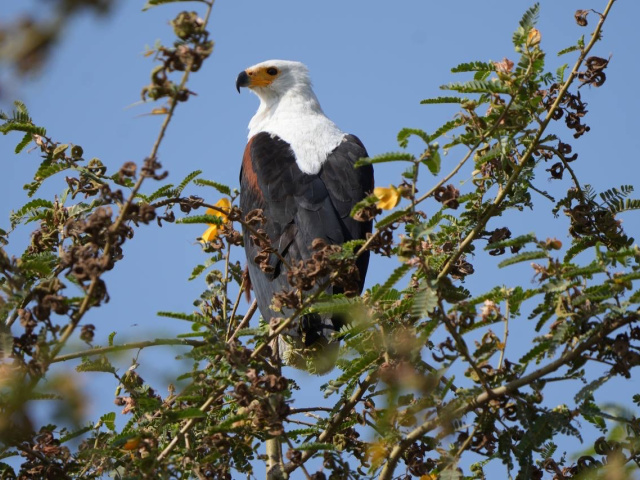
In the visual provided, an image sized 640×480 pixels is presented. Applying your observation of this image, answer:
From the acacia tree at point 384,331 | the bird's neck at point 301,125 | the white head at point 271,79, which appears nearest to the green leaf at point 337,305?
the acacia tree at point 384,331

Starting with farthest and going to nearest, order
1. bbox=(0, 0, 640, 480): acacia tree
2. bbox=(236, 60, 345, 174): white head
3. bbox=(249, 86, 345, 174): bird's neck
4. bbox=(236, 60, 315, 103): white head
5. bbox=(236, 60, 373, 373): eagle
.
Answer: bbox=(236, 60, 315, 103): white head → bbox=(236, 60, 345, 174): white head → bbox=(249, 86, 345, 174): bird's neck → bbox=(236, 60, 373, 373): eagle → bbox=(0, 0, 640, 480): acacia tree

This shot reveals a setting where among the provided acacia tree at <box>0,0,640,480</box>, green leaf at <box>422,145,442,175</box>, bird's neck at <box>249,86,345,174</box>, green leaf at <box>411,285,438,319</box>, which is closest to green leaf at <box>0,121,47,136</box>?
acacia tree at <box>0,0,640,480</box>

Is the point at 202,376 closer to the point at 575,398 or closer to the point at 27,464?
the point at 27,464

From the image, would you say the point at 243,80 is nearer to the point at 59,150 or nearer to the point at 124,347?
the point at 59,150

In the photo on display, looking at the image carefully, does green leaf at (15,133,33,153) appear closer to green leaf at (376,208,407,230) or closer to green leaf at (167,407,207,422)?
green leaf at (167,407,207,422)

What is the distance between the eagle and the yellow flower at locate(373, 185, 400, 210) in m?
1.25

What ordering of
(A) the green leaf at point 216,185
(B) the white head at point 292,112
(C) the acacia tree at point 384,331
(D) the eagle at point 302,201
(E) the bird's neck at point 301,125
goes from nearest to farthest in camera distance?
(C) the acacia tree at point 384,331, (A) the green leaf at point 216,185, (D) the eagle at point 302,201, (E) the bird's neck at point 301,125, (B) the white head at point 292,112

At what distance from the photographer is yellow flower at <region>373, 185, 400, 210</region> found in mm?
2537

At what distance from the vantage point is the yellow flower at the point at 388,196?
2537 millimetres

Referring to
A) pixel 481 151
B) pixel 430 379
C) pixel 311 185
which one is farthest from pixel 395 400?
pixel 311 185

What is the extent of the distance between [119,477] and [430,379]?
3.39 ft

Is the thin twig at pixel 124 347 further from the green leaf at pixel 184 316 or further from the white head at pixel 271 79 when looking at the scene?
the white head at pixel 271 79

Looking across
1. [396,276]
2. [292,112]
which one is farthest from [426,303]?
[292,112]

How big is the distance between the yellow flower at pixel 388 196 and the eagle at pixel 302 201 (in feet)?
4.12
